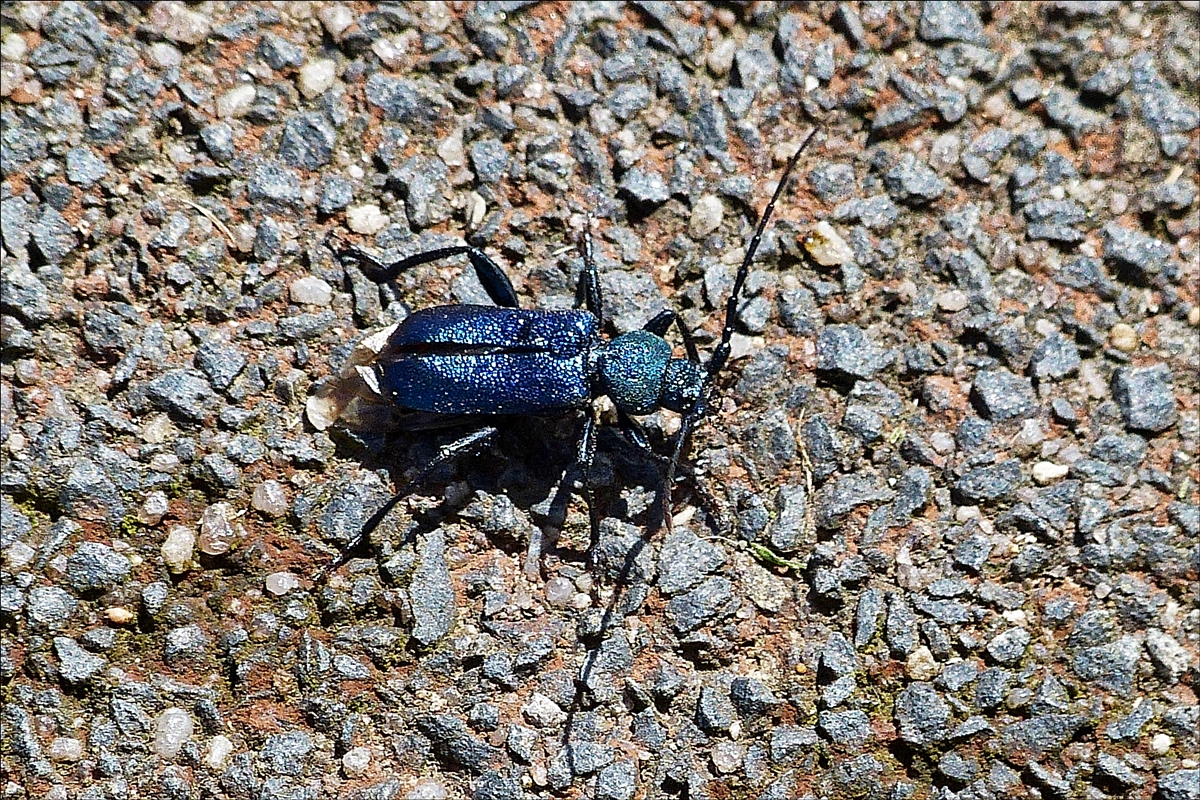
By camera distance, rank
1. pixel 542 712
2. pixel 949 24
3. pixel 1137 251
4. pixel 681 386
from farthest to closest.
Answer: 1. pixel 949 24
2. pixel 1137 251
3. pixel 681 386
4. pixel 542 712

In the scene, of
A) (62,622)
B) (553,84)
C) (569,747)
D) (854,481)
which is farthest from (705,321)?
(62,622)

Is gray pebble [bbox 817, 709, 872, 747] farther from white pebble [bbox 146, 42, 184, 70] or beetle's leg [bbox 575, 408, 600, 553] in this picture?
white pebble [bbox 146, 42, 184, 70]

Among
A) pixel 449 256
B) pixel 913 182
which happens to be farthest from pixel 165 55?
pixel 913 182

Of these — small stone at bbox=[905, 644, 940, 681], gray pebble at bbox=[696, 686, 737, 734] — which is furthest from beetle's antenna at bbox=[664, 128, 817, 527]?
small stone at bbox=[905, 644, 940, 681]

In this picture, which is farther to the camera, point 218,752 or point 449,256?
point 449,256

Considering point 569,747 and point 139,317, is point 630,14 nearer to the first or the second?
point 139,317

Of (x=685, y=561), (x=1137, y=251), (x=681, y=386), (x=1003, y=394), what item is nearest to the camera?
(x=685, y=561)

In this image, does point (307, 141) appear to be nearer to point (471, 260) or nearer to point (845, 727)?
point (471, 260)
